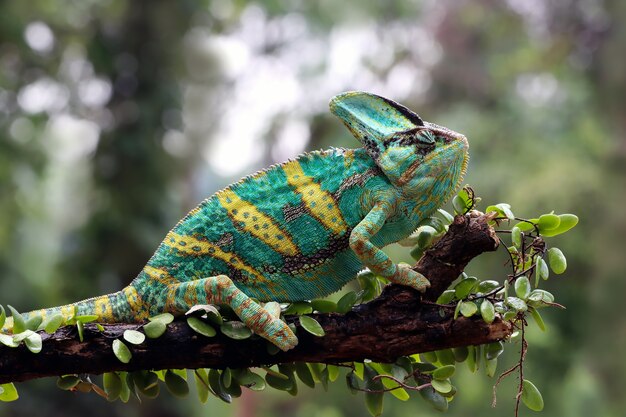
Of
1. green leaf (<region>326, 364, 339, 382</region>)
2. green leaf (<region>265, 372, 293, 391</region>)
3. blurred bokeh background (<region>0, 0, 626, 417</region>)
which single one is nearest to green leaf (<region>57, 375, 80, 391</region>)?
green leaf (<region>265, 372, 293, 391</region>)

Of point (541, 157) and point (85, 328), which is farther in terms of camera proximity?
point (541, 157)

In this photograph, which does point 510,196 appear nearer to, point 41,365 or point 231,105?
point 231,105

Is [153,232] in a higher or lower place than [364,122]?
lower

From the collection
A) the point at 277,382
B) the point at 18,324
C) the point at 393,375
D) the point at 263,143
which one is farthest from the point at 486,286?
the point at 263,143

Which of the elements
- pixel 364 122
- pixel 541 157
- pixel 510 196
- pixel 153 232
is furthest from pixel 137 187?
pixel 364 122

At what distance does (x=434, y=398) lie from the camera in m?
1.52

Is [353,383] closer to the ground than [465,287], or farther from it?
closer to the ground

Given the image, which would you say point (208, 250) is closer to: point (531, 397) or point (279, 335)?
point (279, 335)

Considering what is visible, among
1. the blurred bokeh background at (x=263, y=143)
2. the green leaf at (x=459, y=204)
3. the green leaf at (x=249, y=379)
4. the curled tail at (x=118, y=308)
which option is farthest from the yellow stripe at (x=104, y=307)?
the blurred bokeh background at (x=263, y=143)

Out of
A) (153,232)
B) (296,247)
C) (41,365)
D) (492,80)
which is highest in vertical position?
(296,247)

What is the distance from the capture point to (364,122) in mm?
1732

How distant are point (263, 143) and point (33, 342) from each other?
19.0ft

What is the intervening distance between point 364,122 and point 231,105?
690 centimetres

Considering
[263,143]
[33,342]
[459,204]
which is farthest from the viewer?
[263,143]
